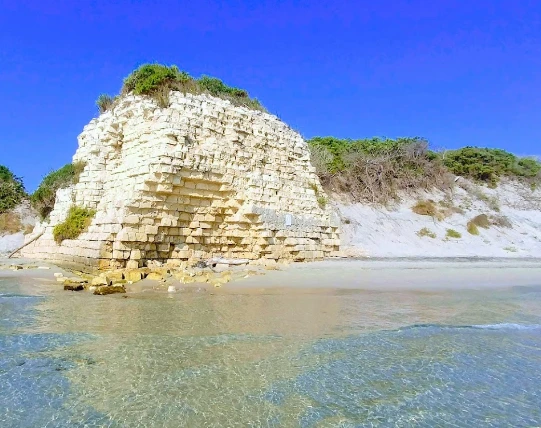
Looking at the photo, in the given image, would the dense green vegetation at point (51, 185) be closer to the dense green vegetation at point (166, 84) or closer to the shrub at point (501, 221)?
the dense green vegetation at point (166, 84)

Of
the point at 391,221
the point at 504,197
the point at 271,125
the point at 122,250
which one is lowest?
the point at 122,250

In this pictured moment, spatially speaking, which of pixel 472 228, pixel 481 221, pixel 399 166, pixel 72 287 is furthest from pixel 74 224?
pixel 481 221

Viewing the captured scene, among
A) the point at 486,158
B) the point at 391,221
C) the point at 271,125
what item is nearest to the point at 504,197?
the point at 486,158

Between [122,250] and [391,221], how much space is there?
Answer: 1234cm

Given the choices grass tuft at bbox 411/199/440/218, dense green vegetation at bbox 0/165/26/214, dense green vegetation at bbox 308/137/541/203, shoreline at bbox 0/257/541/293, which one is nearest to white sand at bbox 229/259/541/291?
shoreline at bbox 0/257/541/293

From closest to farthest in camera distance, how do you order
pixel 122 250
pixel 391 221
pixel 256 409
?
1. pixel 256 409
2. pixel 122 250
3. pixel 391 221

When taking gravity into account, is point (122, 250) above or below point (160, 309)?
above

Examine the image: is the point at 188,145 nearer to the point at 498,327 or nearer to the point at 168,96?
the point at 168,96

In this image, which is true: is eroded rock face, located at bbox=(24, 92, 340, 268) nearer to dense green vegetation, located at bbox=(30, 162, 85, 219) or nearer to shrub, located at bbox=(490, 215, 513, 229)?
dense green vegetation, located at bbox=(30, 162, 85, 219)

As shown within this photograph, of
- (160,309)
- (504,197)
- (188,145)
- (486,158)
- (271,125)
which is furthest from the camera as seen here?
(486,158)

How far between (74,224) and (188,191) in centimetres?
396

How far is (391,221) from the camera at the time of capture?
19.3m

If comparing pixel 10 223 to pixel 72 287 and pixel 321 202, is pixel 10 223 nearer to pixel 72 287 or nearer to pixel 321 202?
pixel 72 287

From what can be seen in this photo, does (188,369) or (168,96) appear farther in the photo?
(168,96)
